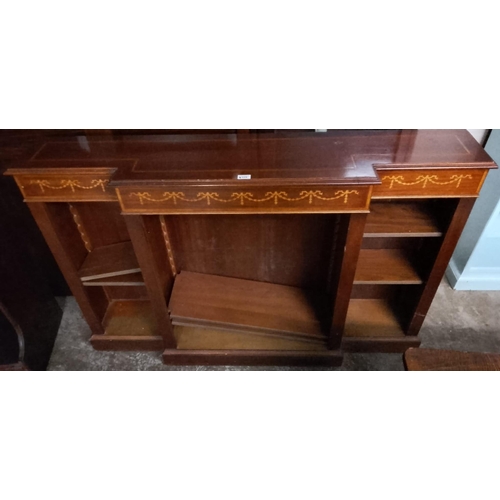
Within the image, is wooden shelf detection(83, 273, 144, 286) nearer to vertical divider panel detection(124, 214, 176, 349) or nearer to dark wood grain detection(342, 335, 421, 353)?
vertical divider panel detection(124, 214, 176, 349)

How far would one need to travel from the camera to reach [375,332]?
162 centimetres

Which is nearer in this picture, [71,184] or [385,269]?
[71,184]

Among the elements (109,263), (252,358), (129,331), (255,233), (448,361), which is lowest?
(448,361)

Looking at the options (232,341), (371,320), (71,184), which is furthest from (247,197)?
(371,320)

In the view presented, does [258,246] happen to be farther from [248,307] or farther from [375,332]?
[375,332]

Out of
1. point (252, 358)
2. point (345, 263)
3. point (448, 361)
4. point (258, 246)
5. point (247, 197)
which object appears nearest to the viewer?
point (448, 361)

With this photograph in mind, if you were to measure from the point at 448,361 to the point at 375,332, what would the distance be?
0.69 meters

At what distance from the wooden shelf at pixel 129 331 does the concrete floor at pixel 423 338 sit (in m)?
0.04

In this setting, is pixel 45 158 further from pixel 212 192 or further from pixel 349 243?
pixel 349 243

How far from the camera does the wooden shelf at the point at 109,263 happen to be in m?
1.41

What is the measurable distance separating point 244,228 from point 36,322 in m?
0.96

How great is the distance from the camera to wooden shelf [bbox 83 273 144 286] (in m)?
1.42

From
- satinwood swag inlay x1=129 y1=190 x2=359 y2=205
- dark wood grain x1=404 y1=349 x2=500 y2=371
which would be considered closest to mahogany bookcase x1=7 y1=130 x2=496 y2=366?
satinwood swag inlay x1=129 y1=190 x2=359 y2=205

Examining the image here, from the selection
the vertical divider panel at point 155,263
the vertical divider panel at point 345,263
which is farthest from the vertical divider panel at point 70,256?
the vertical divider panel at point 345,263
